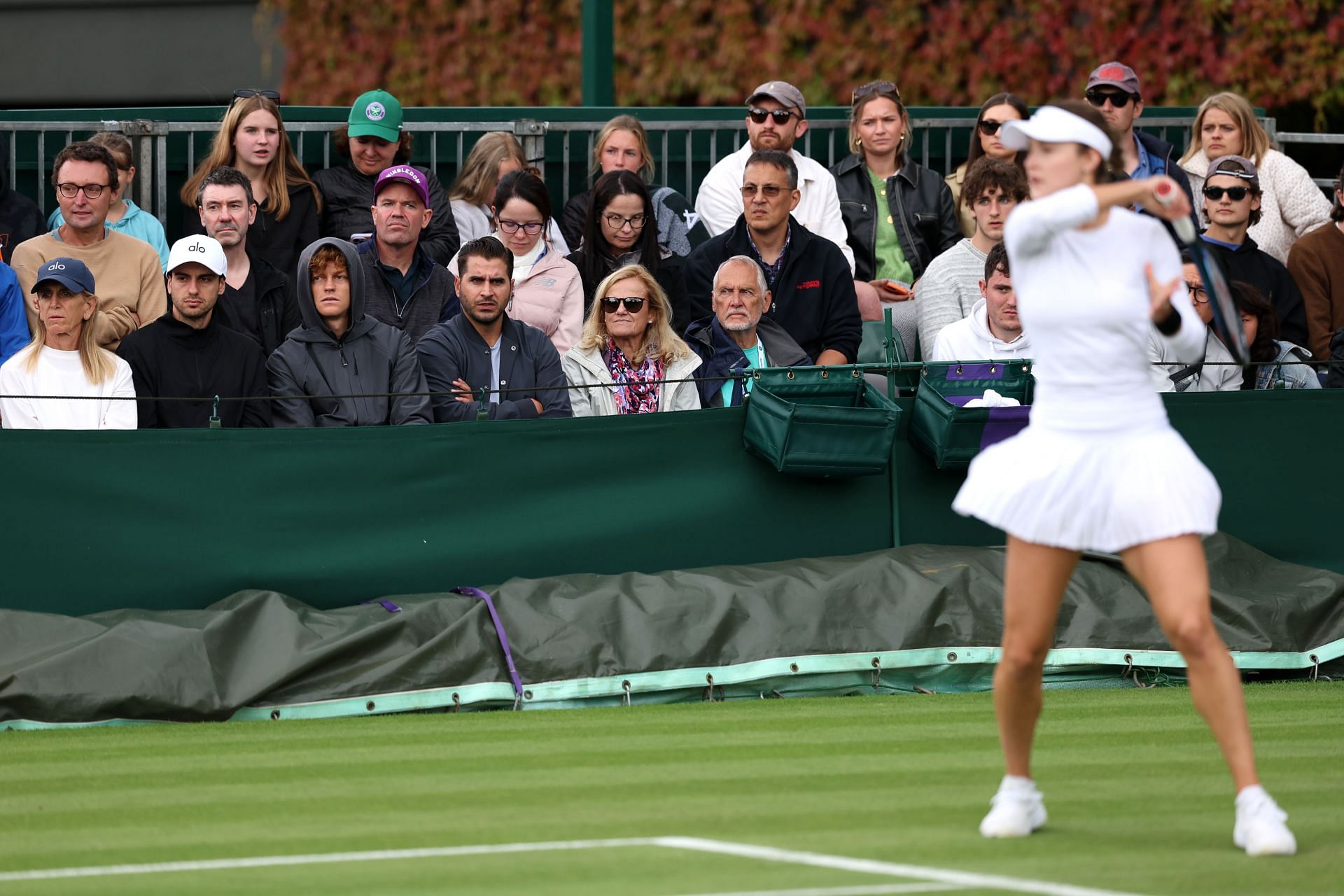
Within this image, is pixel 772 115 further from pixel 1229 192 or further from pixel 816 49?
pixel 816 49

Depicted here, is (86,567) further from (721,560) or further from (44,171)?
(44,171)

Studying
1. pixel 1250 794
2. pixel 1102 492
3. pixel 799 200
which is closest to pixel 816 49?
pixel 799 200

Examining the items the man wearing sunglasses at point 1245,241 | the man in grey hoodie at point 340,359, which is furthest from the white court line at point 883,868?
the man wearing sunglasses at point 1245,241

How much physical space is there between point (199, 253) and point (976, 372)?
3880 millimetres

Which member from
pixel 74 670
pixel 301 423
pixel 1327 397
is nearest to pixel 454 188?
pixel 301 423

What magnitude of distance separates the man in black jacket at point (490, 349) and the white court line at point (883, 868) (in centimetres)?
420

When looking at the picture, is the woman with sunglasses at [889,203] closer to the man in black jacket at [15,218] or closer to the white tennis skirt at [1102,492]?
the man in black jacket at [15,218]

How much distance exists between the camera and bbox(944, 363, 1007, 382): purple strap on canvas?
949 cm

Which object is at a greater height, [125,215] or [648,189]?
[648,189]

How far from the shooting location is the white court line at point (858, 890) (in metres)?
4.75

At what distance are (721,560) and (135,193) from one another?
15.6 ft

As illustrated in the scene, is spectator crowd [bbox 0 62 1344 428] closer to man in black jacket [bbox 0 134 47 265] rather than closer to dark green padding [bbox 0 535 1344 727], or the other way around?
man in black jacket [bbox 0 134 47 265]

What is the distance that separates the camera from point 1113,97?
11.4 meters

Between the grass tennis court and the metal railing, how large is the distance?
495cm
